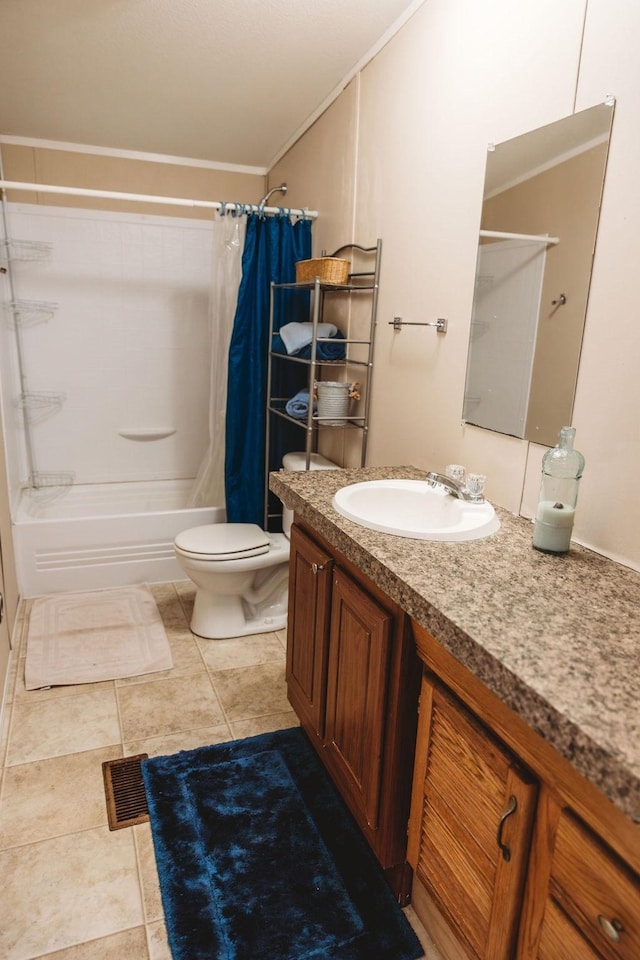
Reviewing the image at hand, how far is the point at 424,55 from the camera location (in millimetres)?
1973

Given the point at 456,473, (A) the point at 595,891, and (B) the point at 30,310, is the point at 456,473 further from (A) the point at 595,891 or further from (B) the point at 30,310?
(B) the point at 30,310

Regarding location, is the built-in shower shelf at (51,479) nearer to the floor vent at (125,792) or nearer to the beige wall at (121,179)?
the beige wall at (121,179)

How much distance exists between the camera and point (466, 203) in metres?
1.81

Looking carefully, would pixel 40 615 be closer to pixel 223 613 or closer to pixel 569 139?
pixel 223 613

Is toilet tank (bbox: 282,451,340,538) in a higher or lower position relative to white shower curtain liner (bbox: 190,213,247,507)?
lower

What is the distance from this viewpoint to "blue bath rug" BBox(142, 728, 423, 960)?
140cm

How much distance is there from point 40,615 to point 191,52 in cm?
243

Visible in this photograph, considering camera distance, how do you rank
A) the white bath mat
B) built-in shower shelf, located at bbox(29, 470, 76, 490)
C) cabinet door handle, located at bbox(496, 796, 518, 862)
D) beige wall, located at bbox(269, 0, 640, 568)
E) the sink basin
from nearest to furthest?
cabinet door handle, located at bbox(496, 796, 518, 862) → beige wall, located at bbox(269, 0, 640, 568) → the sink basin → the white bath mat → built-in shower shelf, located at bbox(29, 470, 76, 490)

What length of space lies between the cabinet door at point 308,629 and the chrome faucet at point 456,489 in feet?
1.22

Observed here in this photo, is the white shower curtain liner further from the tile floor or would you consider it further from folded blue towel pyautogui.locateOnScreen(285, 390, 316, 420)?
the tile floor

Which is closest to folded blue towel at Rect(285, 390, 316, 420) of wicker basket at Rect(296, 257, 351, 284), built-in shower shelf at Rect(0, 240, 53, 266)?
wicker basket at Rect(296, 257, 351, 284)

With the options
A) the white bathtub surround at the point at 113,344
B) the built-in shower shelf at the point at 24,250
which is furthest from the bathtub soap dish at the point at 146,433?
the built-in shower shelf at the point at 24,250

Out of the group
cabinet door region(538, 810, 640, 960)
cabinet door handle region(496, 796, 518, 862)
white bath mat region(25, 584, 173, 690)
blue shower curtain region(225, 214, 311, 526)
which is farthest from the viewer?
blue shower curtain region(225, 214, 311, 526)

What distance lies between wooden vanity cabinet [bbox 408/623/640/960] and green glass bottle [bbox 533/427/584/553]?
0.36 metres
